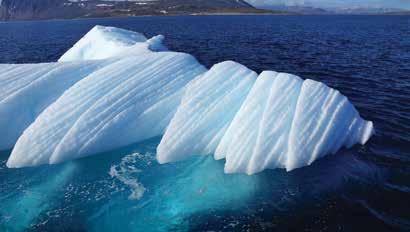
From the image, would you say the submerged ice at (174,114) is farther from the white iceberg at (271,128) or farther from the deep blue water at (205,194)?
the deep blue water at (205,194)

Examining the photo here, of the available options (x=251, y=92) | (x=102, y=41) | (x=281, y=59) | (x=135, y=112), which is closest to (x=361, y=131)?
(x=251, y=92)

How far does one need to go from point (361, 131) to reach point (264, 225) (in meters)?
7.62

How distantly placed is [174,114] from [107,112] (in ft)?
9.31

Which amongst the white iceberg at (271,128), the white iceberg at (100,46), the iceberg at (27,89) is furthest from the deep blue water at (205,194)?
the white iceberg at (100,46)

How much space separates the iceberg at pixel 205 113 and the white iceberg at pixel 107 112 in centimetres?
136

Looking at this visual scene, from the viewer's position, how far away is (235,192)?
11.9 metres

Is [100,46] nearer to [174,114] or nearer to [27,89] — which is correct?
[27,89]

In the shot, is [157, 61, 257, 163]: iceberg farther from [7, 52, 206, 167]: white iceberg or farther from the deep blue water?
[7, 52, 206, 167]: white iceberg

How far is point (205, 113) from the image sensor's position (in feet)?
48.5

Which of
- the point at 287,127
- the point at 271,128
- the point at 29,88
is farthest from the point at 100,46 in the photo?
the point at 287,127

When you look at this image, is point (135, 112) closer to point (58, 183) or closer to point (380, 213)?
point (58, 183)

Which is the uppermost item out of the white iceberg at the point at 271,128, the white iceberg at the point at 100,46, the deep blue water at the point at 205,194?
the white iceberg at the point at 100,46

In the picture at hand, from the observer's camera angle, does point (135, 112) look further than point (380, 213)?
Yes

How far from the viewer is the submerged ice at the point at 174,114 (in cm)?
1347
